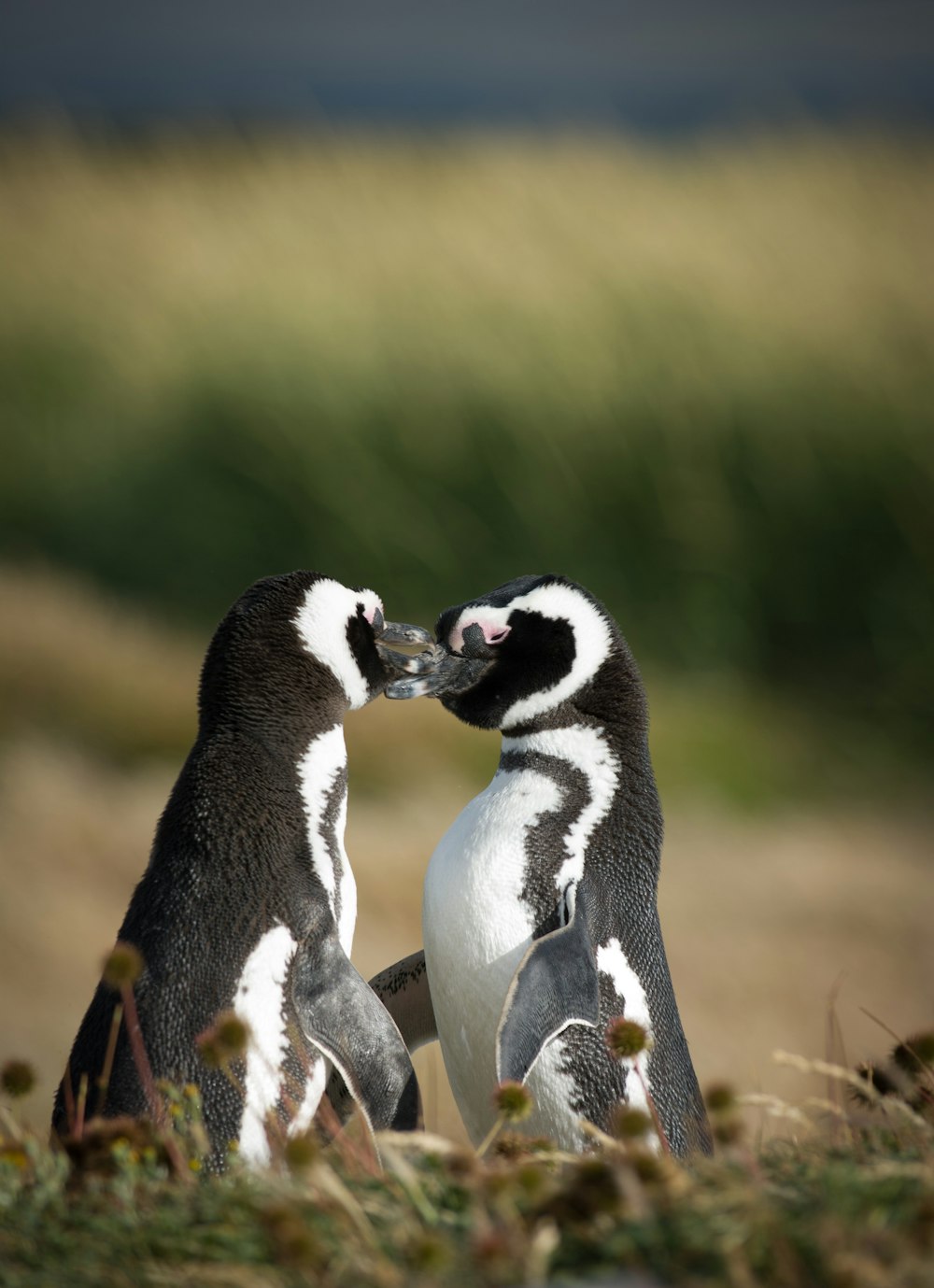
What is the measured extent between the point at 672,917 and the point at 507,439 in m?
6.54

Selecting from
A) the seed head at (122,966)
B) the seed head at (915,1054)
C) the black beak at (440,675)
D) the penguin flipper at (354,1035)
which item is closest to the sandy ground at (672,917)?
the black beak at (440,675)

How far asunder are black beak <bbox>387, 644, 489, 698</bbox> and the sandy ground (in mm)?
3956

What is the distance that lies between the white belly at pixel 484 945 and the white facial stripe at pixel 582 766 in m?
0.06

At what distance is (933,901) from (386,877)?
3821mm

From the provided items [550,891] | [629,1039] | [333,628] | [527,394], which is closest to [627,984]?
[550,891]

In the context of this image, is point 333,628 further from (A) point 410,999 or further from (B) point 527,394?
(B) point 527,394

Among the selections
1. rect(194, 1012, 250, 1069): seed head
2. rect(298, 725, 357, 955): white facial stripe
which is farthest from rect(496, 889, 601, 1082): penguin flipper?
rect(194, 1012, 250, 1069): seed head

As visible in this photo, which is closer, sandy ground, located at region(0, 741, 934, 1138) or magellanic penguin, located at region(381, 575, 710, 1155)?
magellanic penguin, located at region(381, 575, 710, 1155)

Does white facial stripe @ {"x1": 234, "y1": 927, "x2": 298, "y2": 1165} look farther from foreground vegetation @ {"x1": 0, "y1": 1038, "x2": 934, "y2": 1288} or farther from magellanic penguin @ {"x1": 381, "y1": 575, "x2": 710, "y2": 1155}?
foreground vegetation @ {"x1": 0, "y1": 1038, "x2": 934, "y2": 1288}

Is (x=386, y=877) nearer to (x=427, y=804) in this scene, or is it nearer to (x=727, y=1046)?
(x=427, y=804)

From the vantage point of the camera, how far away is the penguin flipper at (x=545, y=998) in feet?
9.09

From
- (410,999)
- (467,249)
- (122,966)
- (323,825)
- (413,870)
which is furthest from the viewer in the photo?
(467,249)

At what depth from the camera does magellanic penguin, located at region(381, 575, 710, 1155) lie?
291cm

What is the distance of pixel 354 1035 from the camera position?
111 inches
